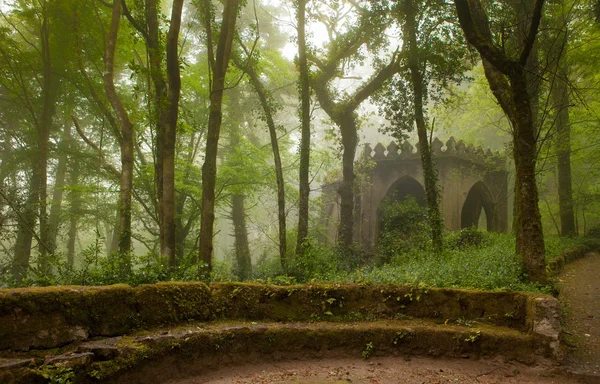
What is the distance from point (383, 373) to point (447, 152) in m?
14.3

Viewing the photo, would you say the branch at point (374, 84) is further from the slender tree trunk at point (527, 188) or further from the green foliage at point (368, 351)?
the green foliage at point (368, 351)

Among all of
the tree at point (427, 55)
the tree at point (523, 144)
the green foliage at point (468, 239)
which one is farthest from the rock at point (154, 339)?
the green foliage at point (468, 239)

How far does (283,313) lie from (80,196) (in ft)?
58.9

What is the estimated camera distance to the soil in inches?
169

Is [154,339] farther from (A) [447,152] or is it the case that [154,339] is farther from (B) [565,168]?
(B) [565,168]

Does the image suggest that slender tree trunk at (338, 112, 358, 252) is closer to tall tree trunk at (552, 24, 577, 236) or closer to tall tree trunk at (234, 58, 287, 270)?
tall tree trunk at (234, 58, 287, 270)

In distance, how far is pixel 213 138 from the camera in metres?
8.05

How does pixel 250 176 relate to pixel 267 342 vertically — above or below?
above

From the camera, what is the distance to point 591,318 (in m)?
6.17

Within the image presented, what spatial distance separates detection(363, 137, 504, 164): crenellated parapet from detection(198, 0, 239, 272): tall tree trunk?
10.2 m

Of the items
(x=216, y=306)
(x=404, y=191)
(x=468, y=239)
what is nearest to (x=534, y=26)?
(x=216, y=306)

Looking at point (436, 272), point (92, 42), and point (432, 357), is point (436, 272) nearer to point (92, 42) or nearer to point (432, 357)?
point (432, 357)

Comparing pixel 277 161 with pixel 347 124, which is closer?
pixel 277 161

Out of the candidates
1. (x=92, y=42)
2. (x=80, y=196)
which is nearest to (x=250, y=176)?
(x=92, y=42)
